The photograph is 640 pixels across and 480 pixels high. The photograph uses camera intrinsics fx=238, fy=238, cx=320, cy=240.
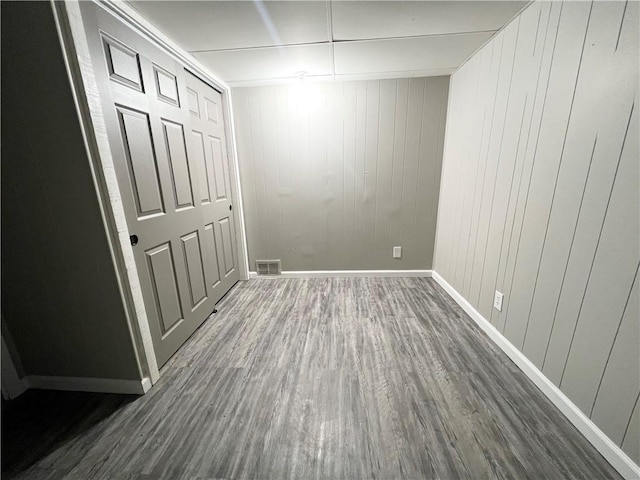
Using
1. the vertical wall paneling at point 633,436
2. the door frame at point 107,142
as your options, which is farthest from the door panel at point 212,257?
the vertical wall paneling at point 633,436

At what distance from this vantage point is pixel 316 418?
1272 millimetres

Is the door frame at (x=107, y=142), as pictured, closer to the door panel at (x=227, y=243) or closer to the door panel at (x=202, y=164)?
the door panel at (x=202, y=164)

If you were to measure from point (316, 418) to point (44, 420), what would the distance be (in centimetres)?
147

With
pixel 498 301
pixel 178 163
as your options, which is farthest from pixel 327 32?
pixel 498 301

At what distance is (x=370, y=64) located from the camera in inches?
85.4

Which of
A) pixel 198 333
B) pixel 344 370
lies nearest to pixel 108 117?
pixel 198 333

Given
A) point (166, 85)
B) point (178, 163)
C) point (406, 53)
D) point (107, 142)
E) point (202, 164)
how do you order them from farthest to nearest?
point (202, 164)
point (406, 53)
point (178, 163)
point (166, 85)
point (107, 142)

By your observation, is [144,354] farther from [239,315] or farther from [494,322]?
[494,322]

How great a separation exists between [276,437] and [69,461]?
95cm

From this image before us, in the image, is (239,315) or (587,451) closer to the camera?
(587,451)

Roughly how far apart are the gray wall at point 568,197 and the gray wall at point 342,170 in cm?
74

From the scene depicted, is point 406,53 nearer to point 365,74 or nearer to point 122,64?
point 365,74

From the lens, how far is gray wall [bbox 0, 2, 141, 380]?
3.40 feet

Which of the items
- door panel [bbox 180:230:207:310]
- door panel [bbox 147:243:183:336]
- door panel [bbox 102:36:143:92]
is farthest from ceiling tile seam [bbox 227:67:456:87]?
door panel [bbox 147:243:183:336]
